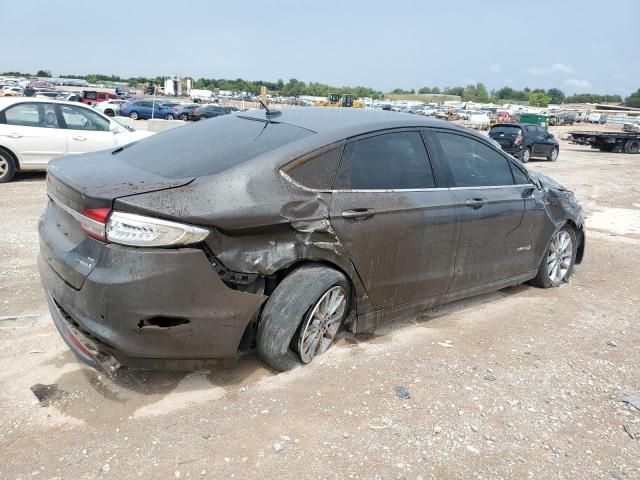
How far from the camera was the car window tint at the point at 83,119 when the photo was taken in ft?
32.2

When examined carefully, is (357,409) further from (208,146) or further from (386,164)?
(208,146)

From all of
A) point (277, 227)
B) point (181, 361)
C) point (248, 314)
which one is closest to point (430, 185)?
point (277, 227)

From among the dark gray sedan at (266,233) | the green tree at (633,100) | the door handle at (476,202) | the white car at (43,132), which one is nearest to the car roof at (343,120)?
the dark gray sedan at (266,233)

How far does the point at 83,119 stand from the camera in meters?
9.98

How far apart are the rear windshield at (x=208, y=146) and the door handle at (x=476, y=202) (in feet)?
4.54

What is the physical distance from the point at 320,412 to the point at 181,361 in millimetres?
810

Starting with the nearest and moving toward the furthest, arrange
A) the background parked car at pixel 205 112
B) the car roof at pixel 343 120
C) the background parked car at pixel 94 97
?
the car roof at pixel 343 120 → the background parked car at pixel 205 112 → the background parked car at pixel 94 97

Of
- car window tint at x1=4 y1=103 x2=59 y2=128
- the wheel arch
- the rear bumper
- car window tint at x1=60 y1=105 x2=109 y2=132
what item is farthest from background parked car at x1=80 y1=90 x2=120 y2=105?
the rear bumper

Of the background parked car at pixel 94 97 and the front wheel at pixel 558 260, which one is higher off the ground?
the front wheel at pixel 558 260

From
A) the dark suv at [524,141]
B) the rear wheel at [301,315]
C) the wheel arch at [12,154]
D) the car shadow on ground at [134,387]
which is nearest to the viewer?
the car shadow on ground at [134,387]

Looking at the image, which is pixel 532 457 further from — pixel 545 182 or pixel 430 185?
pixel 545 182

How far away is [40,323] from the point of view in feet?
12.8

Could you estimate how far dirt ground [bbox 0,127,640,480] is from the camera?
2.62 meters

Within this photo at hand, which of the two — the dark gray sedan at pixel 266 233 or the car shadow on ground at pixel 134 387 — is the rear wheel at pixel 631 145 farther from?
the car shadow on ground at pixel 134 387
